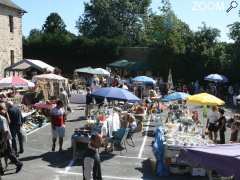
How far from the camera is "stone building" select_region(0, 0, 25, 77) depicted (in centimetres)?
3606

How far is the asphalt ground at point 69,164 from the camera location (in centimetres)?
1256

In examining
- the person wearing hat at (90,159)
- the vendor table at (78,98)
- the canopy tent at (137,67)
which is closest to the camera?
the person wearing hat at (90,159)

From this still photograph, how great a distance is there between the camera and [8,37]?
1468 inches

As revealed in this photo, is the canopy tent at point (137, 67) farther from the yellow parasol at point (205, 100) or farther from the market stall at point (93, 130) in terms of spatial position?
the market stall at point (93, 130)

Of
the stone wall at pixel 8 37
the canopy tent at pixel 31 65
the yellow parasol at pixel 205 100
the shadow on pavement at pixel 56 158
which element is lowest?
the shadow on pavement at pixel 56 158

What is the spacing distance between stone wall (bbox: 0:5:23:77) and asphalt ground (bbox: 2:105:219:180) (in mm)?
20172

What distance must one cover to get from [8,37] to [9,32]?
0.45 meters

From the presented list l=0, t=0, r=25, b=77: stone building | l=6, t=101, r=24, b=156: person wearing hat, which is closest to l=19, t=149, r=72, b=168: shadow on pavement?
l=6, t=101, r=24, b=156: person wearing hat

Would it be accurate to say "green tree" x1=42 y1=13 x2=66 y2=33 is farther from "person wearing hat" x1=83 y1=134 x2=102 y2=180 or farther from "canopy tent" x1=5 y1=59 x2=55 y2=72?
"person wearing hat" x1=83 y1=134 x2=102 y2=180

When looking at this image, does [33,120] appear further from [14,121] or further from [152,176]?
[152,176]

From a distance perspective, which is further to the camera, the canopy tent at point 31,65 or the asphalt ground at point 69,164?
the canopy tent at point 31,65

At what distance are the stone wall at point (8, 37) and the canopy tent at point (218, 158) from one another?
95.1ft

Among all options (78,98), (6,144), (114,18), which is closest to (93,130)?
(6,144)

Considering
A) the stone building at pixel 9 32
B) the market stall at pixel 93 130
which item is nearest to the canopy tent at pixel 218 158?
the market stall at pixel 93 130
